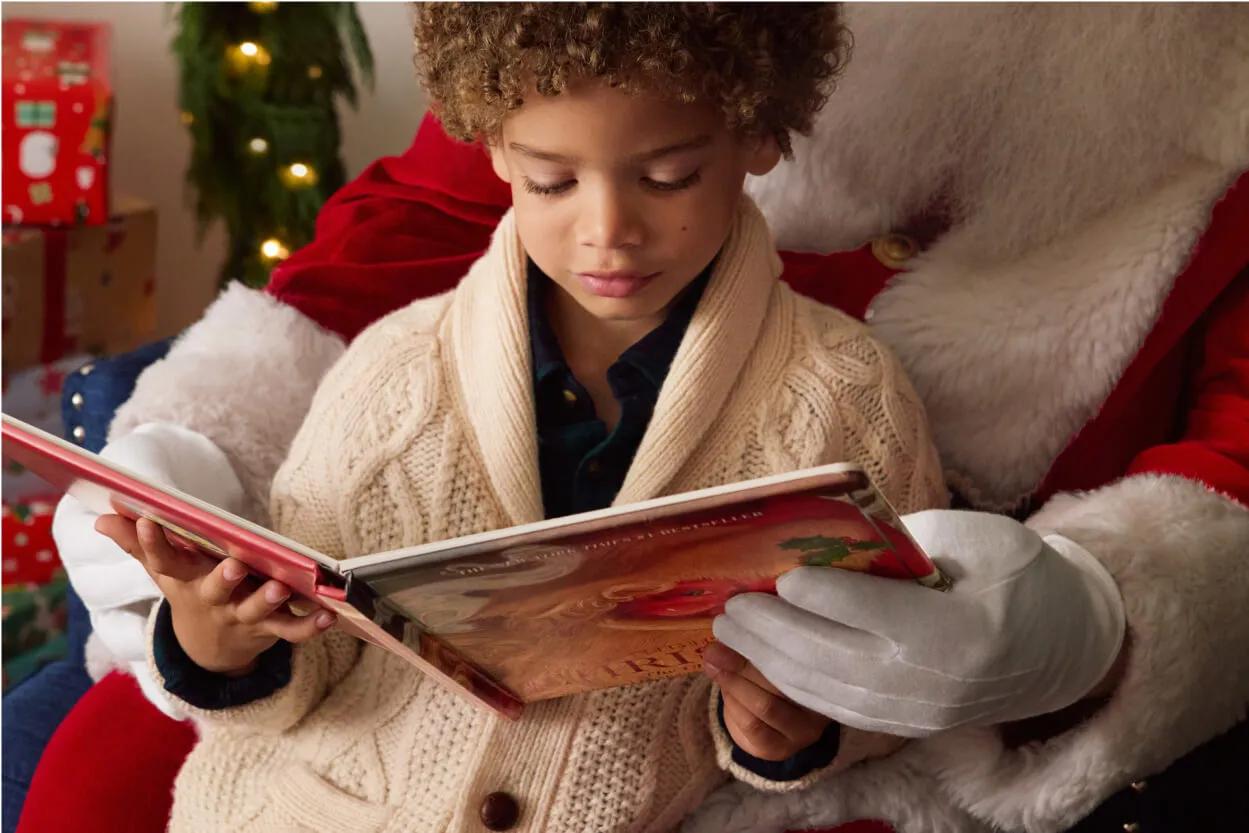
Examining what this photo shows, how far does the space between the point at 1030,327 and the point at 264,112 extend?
1.37m

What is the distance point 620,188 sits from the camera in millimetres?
834

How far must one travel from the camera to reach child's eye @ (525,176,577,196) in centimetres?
85

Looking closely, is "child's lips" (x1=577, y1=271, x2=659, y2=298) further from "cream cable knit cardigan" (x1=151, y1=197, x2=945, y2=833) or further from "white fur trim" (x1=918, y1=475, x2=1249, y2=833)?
"white fur trim" (x1=918, y1=475, x2=1249, y2=833)

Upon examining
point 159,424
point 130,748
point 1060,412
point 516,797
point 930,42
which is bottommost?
point 130,748

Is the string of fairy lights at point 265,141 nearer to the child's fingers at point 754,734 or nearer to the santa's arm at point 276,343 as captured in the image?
the santa's arm at point 276,343

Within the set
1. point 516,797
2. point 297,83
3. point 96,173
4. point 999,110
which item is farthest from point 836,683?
point 96,173

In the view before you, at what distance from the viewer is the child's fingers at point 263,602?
80 centimetres

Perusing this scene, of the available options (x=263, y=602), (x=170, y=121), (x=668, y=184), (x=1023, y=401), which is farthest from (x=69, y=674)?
(x=170, y=121)

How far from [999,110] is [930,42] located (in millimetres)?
83

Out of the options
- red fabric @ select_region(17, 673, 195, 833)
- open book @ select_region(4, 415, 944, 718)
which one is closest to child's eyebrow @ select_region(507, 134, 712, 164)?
open book @ select_region(4, 415, 944, 718)

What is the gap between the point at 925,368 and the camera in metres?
1.09

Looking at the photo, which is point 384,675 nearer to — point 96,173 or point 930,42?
point 930,42

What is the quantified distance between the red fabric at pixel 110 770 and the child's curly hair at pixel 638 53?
60cm

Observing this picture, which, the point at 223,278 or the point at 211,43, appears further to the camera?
the point at 223,278
